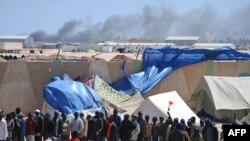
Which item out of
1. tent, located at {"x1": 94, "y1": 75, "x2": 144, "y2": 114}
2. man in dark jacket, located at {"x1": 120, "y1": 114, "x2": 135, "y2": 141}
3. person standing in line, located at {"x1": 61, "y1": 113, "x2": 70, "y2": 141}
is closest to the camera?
man in dark jacket, located at {"x1": 120, "y1": 114, "x2": 135, "y2": 141}

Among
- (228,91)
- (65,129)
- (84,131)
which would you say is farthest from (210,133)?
(228,91)

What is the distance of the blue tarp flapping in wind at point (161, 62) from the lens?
1947 centimetres

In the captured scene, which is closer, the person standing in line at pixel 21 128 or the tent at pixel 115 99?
the person standing in line at pixel 21 128

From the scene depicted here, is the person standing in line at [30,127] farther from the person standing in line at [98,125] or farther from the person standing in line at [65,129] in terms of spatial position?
the person standing in line at [98,125]

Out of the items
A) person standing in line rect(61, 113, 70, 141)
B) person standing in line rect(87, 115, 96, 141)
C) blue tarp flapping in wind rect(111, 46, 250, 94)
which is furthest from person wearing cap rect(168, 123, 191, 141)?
blue tarp flapping in wind rect(111, 46, 250, 94)

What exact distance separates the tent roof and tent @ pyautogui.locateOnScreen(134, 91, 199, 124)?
6.58 ft

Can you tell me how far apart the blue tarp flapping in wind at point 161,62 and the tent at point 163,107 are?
3.85 metres

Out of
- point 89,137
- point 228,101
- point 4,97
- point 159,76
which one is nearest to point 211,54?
point 159,76

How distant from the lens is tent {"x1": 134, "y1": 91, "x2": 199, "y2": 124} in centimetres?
1455

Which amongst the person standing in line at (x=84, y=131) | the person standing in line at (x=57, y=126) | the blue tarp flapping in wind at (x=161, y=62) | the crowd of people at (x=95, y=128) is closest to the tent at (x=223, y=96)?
the blue tarp flapping in wind at (x=161, y=62)

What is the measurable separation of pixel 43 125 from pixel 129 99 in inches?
261

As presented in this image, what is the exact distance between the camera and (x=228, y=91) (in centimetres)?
1747

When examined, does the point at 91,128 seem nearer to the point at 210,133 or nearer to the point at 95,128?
the point at 95,128

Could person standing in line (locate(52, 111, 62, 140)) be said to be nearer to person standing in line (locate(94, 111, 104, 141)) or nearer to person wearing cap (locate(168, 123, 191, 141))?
person standing in line (locate(94, 111, 104, 141))
